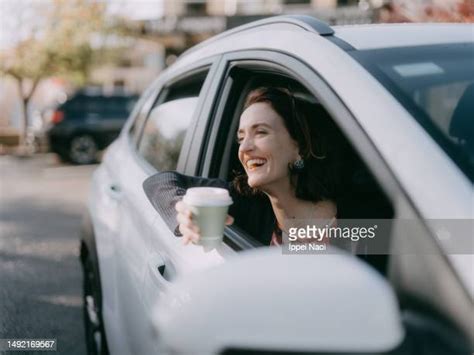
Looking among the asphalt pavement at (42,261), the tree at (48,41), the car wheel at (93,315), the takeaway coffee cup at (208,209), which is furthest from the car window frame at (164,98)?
the tree at (48,41)

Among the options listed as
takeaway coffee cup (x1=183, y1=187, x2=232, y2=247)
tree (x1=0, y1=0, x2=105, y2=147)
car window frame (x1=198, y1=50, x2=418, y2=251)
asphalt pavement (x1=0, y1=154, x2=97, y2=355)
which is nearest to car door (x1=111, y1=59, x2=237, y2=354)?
car window frame (x1=198, y1=50, x2=418, y2=251)

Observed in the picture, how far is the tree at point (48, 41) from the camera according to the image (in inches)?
720

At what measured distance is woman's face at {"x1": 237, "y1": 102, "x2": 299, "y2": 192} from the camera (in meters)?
1.86

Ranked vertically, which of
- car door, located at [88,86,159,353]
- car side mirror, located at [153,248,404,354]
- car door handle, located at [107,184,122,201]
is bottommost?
car door, located at [88,86,159,353]

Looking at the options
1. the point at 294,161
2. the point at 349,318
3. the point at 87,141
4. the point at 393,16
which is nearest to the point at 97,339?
the point at 294,161

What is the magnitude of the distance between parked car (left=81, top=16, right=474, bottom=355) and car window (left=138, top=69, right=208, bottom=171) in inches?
0.6

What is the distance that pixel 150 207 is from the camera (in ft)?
7.14

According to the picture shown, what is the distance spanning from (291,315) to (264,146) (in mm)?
1024

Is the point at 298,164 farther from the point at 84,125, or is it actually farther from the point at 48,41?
the point at 48,41

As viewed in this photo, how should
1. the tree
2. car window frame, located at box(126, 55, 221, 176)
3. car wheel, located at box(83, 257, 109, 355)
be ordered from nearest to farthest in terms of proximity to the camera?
car window frame, located at box(126, 55, 221, 176) → car wheel, located at box(83, 257, 109, 355) → the tree

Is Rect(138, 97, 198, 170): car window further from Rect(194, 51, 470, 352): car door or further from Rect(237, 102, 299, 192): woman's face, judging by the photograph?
Rect(194, 51, 470, 352): car door

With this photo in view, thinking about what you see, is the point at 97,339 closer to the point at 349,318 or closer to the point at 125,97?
the point at 349,318

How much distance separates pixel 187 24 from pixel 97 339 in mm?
19817

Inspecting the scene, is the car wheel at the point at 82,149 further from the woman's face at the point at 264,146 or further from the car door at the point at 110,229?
the woman's face at the point at 264,146
